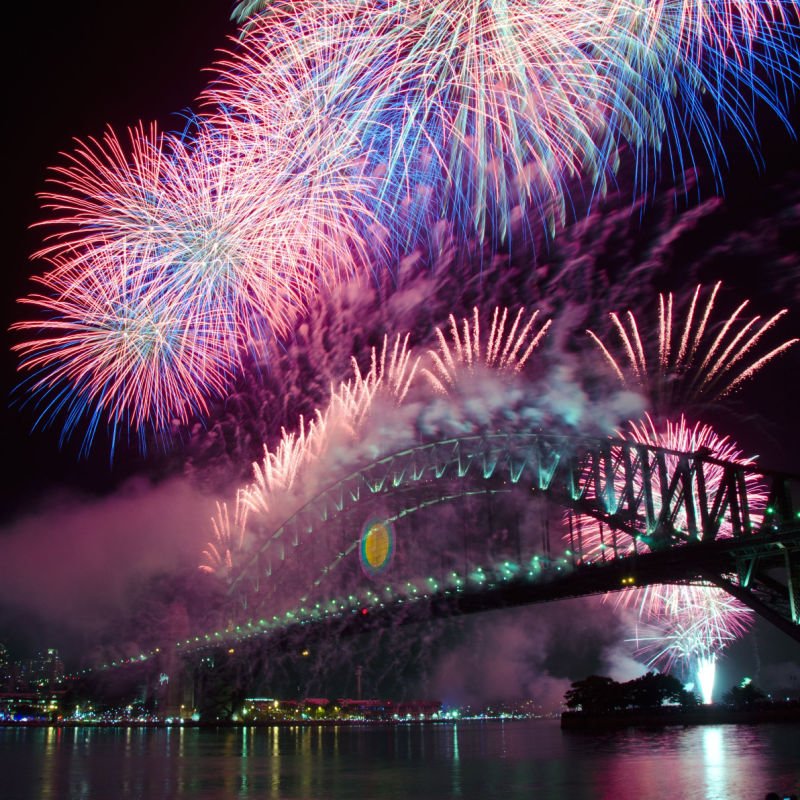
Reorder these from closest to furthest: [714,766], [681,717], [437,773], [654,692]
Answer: [714,766] → [437,773] → [681,717] → [654,692]

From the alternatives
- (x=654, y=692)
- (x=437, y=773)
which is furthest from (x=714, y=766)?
(x=654, y=692)

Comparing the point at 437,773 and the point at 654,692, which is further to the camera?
the point at 654,692

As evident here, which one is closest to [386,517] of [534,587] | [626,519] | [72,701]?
[534,587]

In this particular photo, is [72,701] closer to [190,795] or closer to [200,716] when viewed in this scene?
[200,716]

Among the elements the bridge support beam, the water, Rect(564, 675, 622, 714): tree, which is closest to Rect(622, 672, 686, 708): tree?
Rect(564, 675, 622, 714): tree

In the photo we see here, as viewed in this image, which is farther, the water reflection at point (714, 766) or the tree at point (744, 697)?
the tree at point (744, 697)

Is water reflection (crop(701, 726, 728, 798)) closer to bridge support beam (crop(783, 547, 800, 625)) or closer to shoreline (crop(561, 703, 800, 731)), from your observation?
bridge support beam (crop(783, 547, 800, 625))

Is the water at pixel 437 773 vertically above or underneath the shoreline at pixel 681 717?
above

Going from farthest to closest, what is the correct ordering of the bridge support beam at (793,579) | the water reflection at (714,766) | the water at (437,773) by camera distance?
the bridge support beam at (793,579) < the water at (437,773) < the water reflection at (714,766)

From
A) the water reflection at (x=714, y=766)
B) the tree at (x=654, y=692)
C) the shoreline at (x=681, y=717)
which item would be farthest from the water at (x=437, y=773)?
the tree at (x=654, y=692)

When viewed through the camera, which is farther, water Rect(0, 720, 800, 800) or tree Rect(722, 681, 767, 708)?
tree Rect(722, 681, 767, 708)

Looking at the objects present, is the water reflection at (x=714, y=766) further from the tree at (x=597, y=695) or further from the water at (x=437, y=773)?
the tree at (x=597, y=695)

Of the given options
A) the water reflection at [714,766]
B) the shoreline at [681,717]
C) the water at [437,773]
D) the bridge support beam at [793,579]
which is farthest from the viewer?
the shoreline at [681,717]

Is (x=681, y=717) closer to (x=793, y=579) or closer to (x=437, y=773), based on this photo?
(x=793, y=579)
